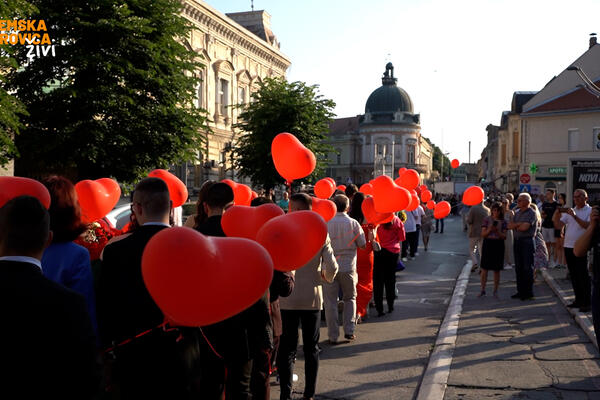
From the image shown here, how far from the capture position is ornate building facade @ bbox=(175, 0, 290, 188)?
33.6m

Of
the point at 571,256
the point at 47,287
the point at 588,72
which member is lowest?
the point at 571,256

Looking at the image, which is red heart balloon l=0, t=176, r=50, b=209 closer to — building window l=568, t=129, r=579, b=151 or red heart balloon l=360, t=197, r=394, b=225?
red heart balloon l=360, t=197, r=394, b=225

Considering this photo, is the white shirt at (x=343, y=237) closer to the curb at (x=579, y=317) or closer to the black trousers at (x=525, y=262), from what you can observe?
the curb at (x=579, y=317)

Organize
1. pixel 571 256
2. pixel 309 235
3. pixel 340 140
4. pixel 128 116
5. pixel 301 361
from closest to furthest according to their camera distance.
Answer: pixel 309 235 → pixel 301 361 → pixel 571 256 → pixel 128 116 → pixel 340 140

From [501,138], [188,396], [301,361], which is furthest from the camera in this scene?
[501,138]

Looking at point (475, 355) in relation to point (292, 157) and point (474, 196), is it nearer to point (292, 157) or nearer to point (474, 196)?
point (292, 157)

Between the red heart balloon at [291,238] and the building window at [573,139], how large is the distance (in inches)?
1858

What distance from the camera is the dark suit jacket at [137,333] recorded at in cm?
304

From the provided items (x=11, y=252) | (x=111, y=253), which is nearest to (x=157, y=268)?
(x=11, y=252)

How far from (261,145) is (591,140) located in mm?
31141

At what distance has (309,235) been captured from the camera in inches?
139

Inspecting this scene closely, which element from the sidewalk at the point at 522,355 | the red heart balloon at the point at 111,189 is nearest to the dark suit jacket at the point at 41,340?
the red heart balloon at the point at 111,189

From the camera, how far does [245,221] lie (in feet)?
12.8

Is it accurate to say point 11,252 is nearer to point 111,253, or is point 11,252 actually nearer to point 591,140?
point 111,253
